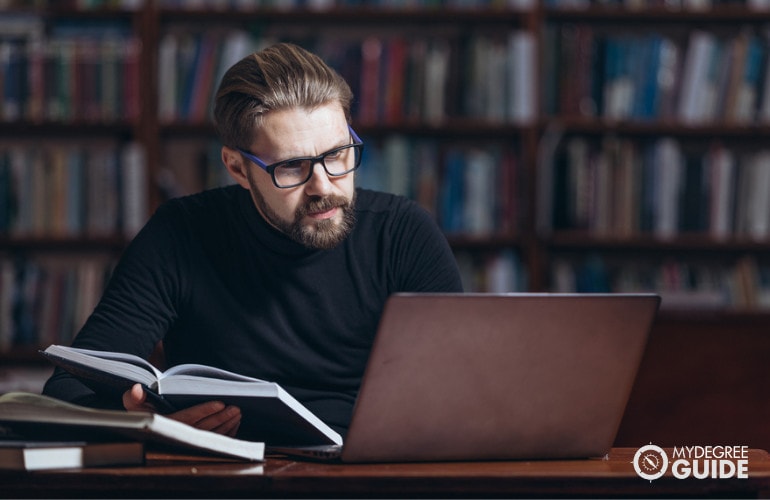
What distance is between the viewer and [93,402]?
3.90 ft

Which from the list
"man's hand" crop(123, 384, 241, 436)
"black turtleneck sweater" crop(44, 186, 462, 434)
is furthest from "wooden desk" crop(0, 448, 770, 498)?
"black turtleneck sweater" crop(44, 186, 462, 434)

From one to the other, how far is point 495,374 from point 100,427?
1.26 feet

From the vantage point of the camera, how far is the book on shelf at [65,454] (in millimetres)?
915

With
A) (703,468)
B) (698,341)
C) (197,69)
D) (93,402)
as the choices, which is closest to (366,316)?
(93,402)

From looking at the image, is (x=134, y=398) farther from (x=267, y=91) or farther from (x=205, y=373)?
(x=267, y=91)

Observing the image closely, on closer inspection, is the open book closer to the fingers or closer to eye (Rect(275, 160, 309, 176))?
the fingers

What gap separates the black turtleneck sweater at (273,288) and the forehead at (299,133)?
0.16 metres

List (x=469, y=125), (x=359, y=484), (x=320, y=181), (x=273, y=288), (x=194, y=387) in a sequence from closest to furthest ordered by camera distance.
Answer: (x=359, y=484) → (x=194, y=387) → (x=320, y=181) → (x=273, y=288) → (x=469, y=125)

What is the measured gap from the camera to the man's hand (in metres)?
1.04

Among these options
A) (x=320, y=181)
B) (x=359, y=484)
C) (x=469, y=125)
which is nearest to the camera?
(x=359, y=484)

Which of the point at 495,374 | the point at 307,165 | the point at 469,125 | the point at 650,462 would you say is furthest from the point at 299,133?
the point at 469,125

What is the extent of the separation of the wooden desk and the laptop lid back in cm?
6

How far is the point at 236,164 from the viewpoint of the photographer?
5.02ft

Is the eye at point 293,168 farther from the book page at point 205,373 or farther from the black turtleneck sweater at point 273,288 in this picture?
the book page at point 205,373
